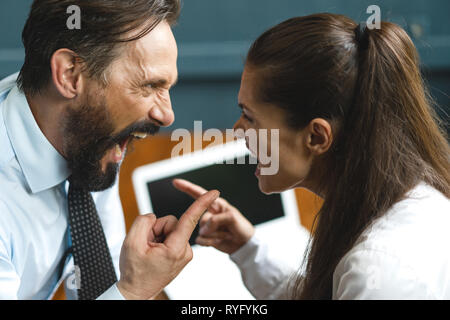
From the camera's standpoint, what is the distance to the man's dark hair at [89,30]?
857 millimetres

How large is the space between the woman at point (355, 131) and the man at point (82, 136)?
0.19 metres

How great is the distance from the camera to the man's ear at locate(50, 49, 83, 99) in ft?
2.85

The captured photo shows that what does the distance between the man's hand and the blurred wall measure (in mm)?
1335

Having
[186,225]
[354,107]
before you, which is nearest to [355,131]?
[354,107]

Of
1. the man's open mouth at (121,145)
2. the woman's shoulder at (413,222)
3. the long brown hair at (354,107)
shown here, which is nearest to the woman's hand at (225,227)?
the man's open mouth at (121,145)

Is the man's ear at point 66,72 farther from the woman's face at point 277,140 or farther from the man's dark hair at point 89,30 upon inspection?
the woman's face at point 277,140

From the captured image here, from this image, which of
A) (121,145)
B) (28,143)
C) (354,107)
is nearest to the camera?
(354,107)

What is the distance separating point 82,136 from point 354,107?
1.63 ft

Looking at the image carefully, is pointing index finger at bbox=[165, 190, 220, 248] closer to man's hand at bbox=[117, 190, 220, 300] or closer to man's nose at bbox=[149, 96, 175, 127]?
man's hand at bbox=[117, 190, 220, 300]

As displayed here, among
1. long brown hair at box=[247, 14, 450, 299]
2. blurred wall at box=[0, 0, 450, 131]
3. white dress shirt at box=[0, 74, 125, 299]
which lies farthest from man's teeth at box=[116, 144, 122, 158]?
blurred wall at box=[0, 0, 450, 131]

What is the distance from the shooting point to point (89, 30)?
2.84ft

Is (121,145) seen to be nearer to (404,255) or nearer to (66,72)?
(66,72)
